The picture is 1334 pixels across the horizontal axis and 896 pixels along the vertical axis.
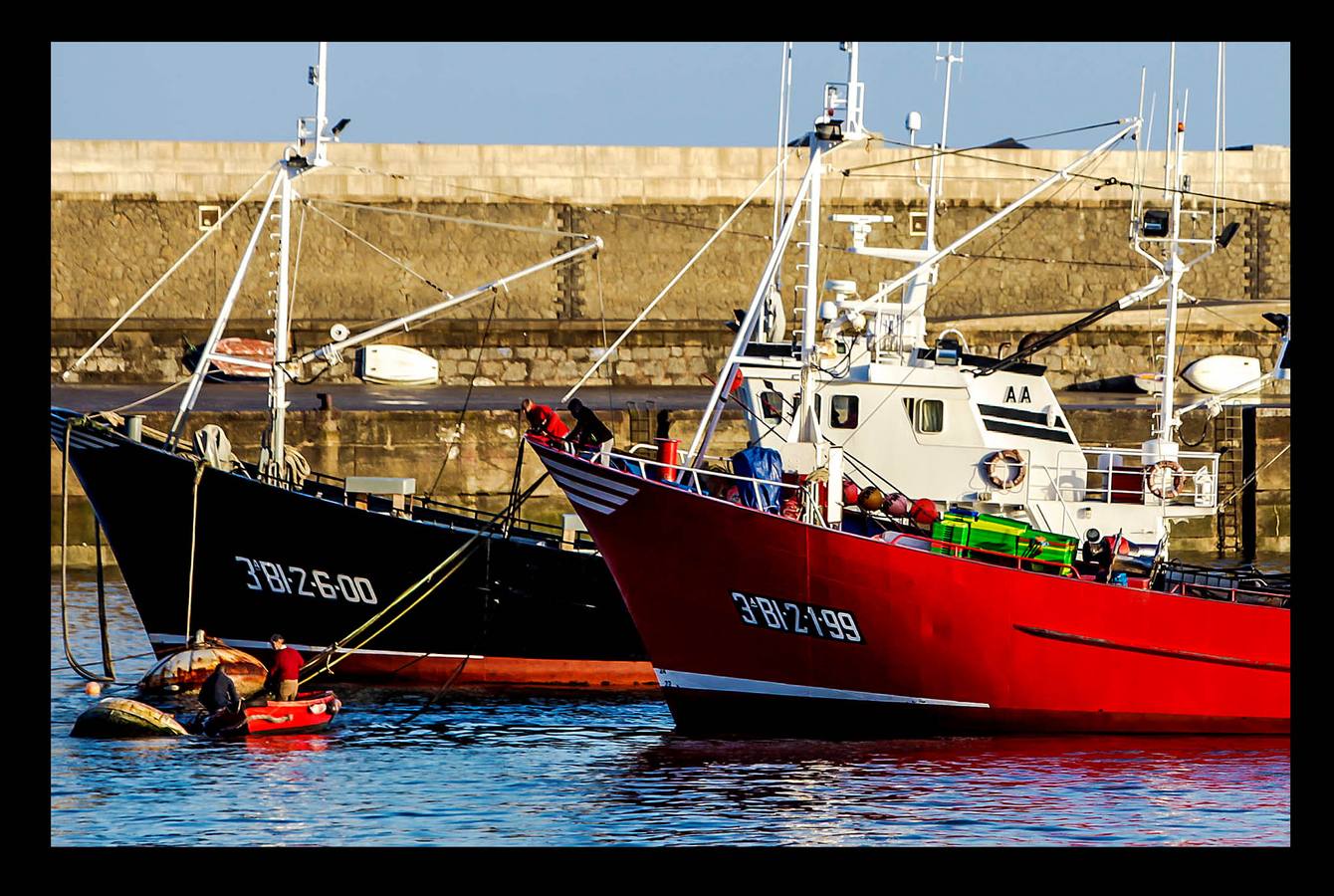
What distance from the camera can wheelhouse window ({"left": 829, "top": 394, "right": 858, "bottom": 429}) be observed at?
2178 cm

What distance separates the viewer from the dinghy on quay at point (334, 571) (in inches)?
906

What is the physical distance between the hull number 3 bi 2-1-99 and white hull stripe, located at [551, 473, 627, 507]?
1497 millimetres

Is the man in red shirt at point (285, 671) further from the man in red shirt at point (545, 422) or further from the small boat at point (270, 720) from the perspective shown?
→ the man in red shirt at point (545, 422)

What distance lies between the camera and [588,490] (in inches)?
768

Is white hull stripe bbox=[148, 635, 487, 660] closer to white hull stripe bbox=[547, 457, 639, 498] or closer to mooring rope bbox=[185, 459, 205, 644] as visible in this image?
mooring rope bbox=[185, 459, 205, 644]

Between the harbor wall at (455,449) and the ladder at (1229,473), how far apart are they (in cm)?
21

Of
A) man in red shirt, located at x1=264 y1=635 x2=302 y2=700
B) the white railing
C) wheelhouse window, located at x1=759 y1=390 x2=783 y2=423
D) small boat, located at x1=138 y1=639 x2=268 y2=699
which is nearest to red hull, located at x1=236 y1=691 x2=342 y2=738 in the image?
man in red shirt, located at x1=264 y1=635 x2=302 y2=700

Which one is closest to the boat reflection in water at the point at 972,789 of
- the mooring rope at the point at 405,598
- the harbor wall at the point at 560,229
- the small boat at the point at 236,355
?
the mooring rope at the point at 405,598

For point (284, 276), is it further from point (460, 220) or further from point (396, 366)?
point (396, 366)

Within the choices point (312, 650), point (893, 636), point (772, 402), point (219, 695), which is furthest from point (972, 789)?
point (312, 650)

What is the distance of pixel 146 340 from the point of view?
38.2 meters

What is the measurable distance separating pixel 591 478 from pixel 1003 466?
4856mm
